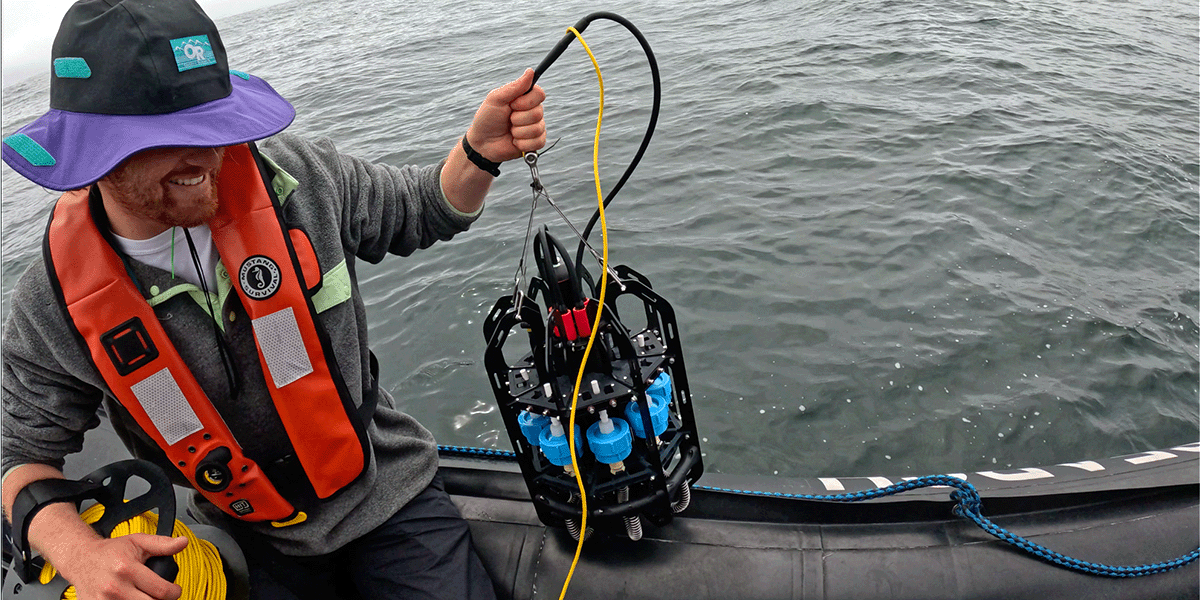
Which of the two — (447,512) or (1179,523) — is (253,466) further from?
(1179,523)

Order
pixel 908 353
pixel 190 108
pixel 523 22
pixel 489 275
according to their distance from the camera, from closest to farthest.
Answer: pixel 190 108, pixel 908 353, pixel 489 275, pixel 523 22

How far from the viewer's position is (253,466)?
1956mm

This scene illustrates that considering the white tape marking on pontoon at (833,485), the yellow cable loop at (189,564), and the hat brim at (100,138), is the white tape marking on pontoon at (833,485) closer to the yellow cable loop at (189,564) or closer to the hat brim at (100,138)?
the yellow cable loop at (189,564)

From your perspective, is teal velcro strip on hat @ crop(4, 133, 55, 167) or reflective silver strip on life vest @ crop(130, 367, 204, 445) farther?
reflective silver strip on life vest @ crop(130, 367, 204, 445)

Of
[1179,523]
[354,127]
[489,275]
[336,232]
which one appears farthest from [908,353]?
[354,127]

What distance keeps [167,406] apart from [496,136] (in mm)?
1180

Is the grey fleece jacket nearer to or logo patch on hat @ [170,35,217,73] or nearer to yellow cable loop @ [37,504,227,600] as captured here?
yellow cable loop @ [37,504,227,600]

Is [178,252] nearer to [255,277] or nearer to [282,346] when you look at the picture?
[255,277]

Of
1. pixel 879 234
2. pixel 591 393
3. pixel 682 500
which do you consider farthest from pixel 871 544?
pixel 879 234

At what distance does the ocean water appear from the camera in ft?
12.0

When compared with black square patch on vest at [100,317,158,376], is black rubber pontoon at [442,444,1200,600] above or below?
below

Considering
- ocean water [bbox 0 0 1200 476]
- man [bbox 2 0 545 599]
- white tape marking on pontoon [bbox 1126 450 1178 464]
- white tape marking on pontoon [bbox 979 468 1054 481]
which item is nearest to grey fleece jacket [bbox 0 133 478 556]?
man [bbox 2 0 545 599]

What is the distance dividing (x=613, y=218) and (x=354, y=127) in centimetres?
533

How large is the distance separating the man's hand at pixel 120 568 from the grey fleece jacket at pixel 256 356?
1.23ft
